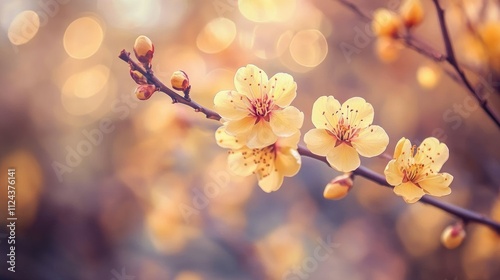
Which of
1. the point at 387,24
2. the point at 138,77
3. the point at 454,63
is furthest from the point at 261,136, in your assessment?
the point at 387,24

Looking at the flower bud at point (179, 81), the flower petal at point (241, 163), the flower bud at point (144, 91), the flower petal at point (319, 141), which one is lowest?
the flower petal at point (241, 163)

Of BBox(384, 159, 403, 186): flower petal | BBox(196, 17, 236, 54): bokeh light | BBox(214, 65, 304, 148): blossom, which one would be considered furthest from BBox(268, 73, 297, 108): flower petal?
BBox(196, 17, 236, 54): bokeh light

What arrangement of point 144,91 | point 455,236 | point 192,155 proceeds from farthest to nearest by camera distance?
1. point 192,155
2. point 455,236
3. point 144,91

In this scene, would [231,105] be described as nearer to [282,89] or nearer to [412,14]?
[282,89]

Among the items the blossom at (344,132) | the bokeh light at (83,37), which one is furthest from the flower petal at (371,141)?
the bokeh light at (83,37)

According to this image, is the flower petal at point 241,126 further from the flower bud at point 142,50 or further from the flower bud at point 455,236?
the flower bud at point 455,236

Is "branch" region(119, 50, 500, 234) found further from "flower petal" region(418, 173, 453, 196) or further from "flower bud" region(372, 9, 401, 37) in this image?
"flower bud" region(372, 9, 401, 37)
